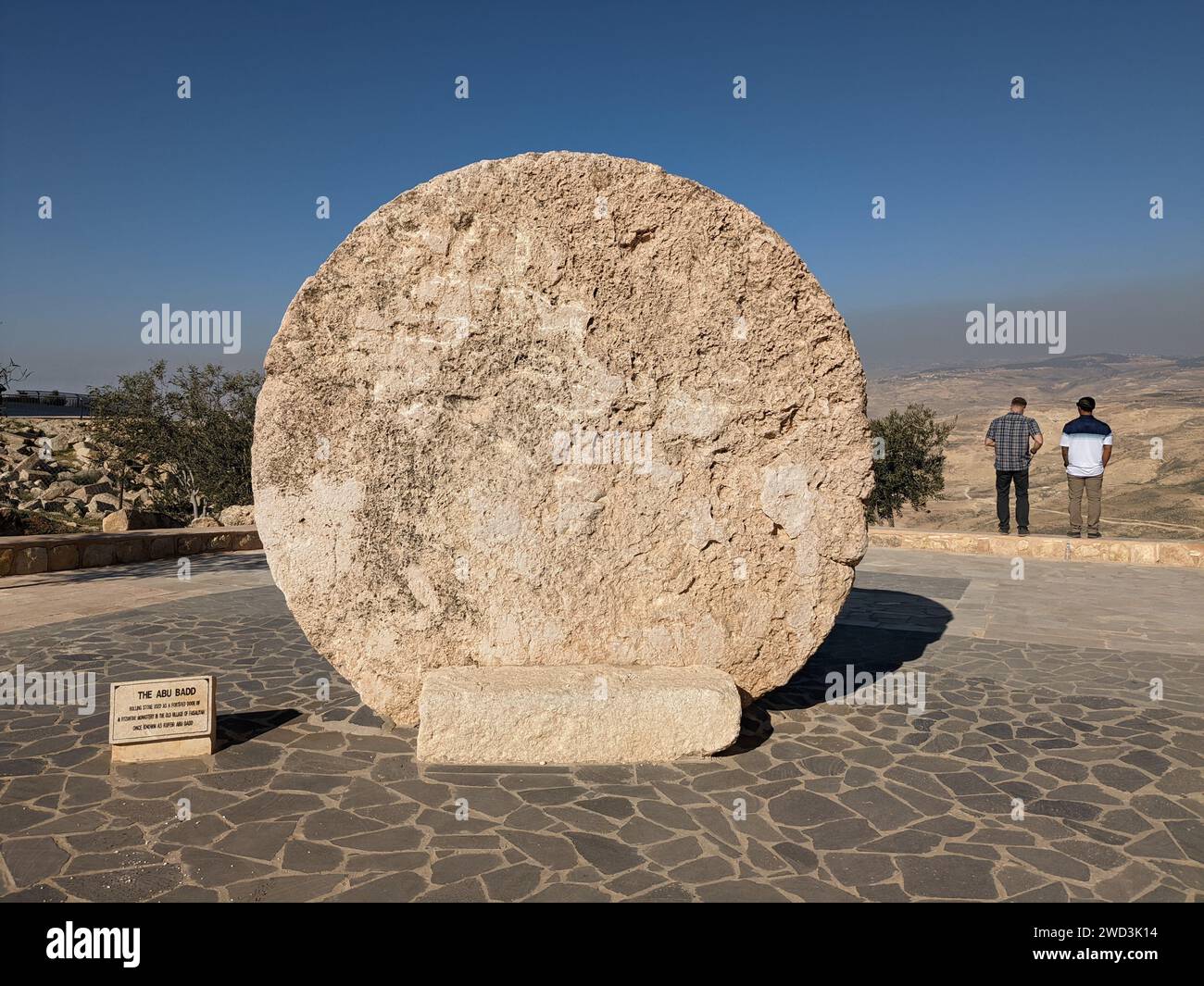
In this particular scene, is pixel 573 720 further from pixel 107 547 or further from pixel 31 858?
pixel 107 547

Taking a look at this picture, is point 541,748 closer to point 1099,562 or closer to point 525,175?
point 525,175

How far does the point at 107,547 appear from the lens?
10.0 meters

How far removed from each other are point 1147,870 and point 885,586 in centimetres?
617

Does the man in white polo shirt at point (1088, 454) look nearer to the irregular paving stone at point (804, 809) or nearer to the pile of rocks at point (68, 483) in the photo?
the irregular paving stone at point (804, 809)

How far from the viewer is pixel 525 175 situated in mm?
4480

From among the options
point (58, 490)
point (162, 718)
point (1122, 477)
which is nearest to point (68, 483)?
point (58, 490)

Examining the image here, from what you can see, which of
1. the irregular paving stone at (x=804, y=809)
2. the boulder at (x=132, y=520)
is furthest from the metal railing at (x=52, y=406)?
the irregular paving stone at (x=804, y=809)

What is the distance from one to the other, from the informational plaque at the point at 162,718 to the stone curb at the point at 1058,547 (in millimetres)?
10538

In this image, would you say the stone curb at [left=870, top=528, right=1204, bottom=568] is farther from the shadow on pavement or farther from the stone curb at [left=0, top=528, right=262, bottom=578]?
the stone curb at [left=0, top=528, right=262, bottom=578]

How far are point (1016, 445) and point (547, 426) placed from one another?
910 cm

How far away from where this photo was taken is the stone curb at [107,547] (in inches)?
360

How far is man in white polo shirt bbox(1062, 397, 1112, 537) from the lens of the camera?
1121cm
